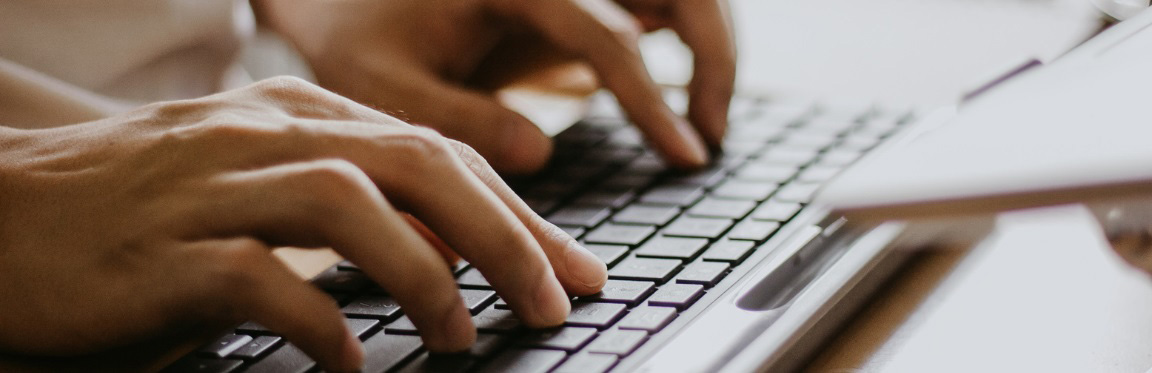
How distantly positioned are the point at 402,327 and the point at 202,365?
0.08m

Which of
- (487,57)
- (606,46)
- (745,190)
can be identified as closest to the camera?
(745,190)

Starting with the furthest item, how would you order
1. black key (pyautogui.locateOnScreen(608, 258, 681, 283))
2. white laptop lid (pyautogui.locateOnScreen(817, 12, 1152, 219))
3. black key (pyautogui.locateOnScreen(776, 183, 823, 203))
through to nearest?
black key (pyautogui.locateOnScreen(776, 183, 823, 203)) < black key (pyautogui.locateOnScreen(608, 258, 681, 283)) < white laptop lid (pyautogui.locateOnScreen(817, 12, 1152, 219))

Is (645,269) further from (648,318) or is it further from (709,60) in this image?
(709,60)

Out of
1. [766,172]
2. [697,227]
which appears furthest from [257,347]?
[766,172]

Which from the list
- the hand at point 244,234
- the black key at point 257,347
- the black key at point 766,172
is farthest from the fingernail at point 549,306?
the black key at point 766,172

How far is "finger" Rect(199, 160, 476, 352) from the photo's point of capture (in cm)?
37

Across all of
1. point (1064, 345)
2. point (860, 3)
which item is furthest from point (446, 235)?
point (860, 3)

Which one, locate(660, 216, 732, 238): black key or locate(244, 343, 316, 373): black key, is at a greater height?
locate(660, 216, 732, 238): black key

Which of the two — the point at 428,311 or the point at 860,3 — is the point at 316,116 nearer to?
the point at 428,311

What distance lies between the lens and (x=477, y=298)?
17.0 inches

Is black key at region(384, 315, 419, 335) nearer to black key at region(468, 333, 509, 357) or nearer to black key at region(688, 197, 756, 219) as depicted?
black key at region(468, 333, 509, 357)

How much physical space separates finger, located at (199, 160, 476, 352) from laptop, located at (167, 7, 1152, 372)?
0.05 ft

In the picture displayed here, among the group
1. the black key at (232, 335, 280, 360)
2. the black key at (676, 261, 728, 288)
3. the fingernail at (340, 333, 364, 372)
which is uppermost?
the black key at (232, 335, 280, 360)

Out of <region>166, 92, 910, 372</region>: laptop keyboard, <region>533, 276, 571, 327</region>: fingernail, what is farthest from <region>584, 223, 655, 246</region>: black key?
<region>533, 276, 571, 327</region>: fingernail
